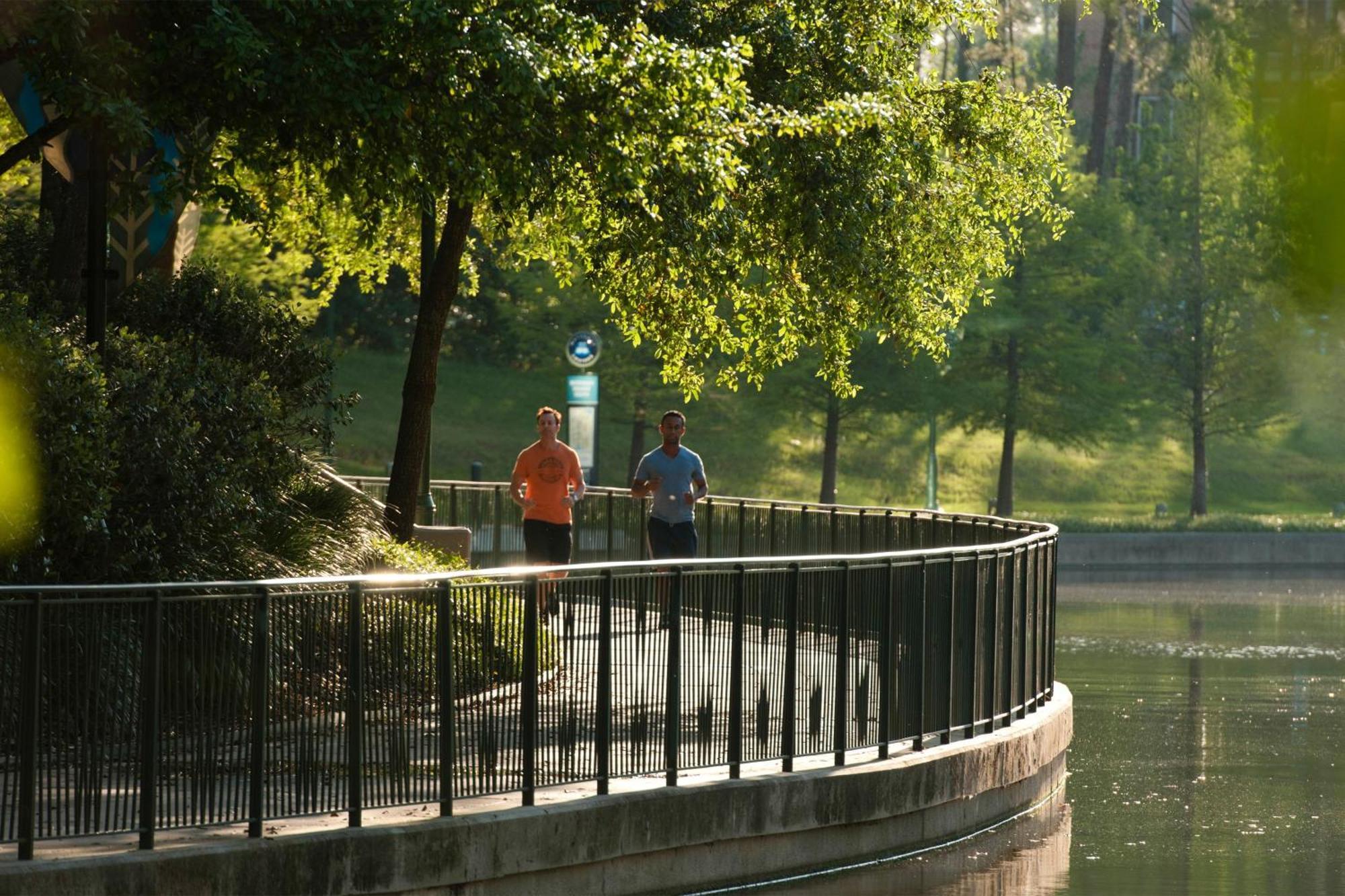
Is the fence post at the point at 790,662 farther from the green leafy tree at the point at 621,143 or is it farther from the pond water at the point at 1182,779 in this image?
the green leafy tree at the point at 621,143

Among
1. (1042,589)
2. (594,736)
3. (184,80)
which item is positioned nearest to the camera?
(594,736)

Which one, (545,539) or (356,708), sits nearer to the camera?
(356,708)

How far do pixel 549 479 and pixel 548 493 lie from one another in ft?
0.45

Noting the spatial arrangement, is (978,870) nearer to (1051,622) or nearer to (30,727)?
(1051,622)

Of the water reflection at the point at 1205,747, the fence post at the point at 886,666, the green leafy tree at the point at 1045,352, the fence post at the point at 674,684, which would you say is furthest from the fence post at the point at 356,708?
the green leafy tree at the point at 1045,352

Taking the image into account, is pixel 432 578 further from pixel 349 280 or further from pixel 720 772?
pixel 349 280

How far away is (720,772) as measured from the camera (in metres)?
11.6

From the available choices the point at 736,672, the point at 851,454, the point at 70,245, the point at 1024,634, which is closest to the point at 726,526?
the point at 1024,634

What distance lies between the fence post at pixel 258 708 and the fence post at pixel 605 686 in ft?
6.33

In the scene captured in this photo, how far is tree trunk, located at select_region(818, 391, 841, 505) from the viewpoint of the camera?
4897 centimetres

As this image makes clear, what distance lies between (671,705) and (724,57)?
4186mm

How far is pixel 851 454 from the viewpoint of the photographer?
61938 mm

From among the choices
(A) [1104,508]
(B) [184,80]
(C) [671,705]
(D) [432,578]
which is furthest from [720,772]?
(A) [1104,508]

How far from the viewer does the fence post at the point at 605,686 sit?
10734 mm
